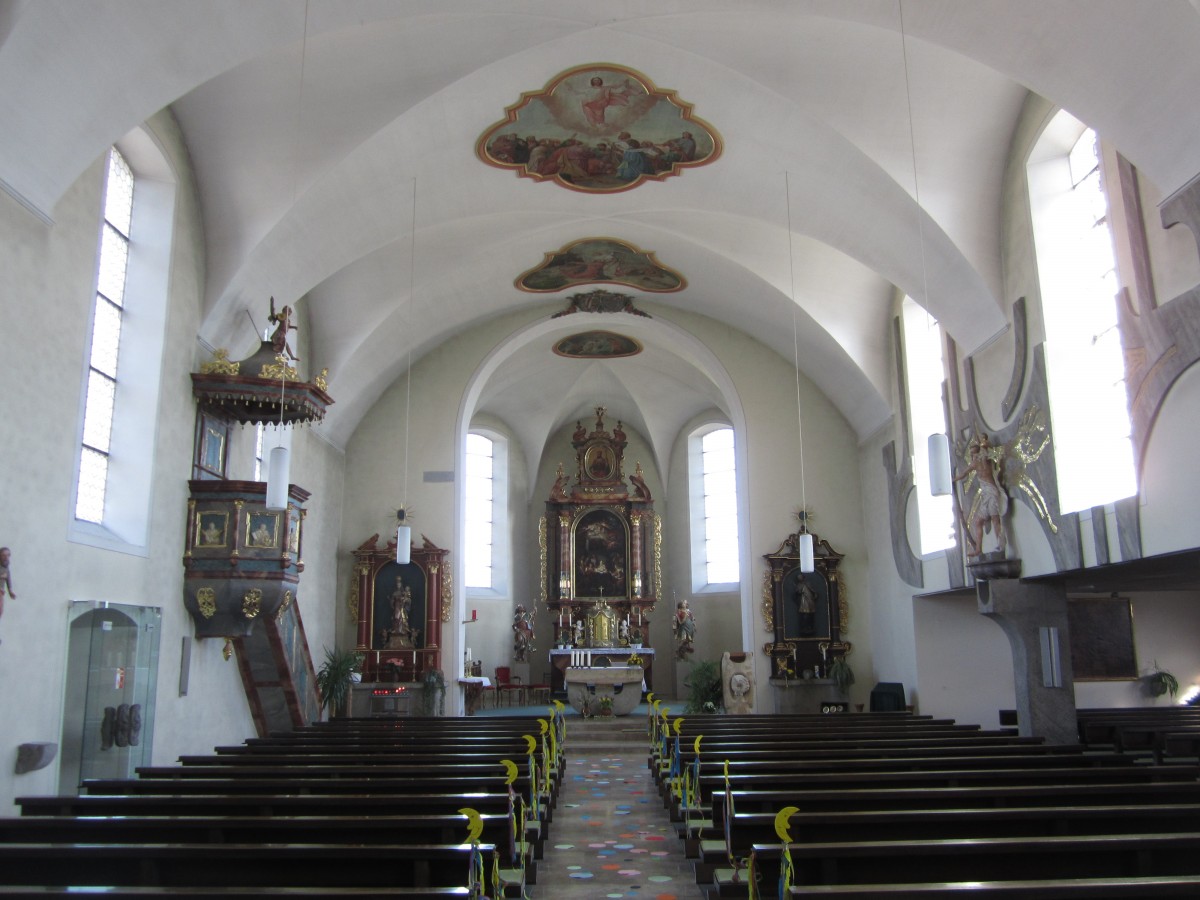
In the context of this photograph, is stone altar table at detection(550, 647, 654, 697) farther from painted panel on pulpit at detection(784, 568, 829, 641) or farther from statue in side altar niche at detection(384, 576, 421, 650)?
statue in side altar niche at detection(384, 576, 421, 650)

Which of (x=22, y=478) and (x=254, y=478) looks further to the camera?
(x=254, y=478)

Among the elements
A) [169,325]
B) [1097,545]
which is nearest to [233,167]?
→ [169,325]

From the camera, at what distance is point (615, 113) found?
39.8 ft

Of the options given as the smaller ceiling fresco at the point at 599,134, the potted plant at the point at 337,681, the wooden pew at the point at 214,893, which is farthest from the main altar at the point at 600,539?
the wooden pew at the point at 214,893

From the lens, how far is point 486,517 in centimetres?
2372

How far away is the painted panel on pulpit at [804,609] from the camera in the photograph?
17703mm

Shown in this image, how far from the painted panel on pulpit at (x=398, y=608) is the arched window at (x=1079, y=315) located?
1083 cm

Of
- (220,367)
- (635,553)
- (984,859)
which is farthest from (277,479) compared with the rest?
(635,553)

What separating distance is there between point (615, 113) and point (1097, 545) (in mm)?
7210

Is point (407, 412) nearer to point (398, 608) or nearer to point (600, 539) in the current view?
point (398, 608)

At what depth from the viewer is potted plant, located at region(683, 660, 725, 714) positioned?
18.2 meters

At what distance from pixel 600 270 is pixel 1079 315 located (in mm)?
8587

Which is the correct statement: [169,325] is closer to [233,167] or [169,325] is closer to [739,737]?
[233,167]

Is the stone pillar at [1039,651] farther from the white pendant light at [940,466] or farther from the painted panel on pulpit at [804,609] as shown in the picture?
the painted panel on pulpit at [804,609]
